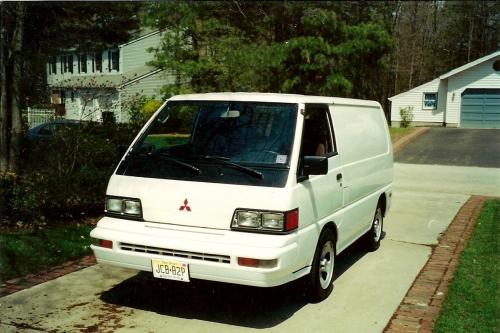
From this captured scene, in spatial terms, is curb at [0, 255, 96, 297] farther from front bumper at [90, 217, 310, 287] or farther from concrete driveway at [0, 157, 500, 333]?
front bumper at [90, 217, 310, 287]

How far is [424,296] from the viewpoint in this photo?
528 cm

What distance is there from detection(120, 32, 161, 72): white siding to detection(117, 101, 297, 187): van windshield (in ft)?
97.3

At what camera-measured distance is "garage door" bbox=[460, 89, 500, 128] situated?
31609 mm

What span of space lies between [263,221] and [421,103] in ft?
108

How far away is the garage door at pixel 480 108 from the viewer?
3161 centimetres

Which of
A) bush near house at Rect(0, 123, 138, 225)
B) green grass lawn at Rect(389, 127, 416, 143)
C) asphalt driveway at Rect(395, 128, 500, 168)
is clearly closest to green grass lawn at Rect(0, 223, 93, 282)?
bush near house at Rect(0, 123, 138, 225)

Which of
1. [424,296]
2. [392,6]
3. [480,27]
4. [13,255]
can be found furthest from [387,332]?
[480,27]

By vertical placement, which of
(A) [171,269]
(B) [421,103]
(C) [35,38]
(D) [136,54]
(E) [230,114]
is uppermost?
(D) [136,54]

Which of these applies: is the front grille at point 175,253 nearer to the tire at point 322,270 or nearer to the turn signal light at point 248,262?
the turn signal light at point 248,262

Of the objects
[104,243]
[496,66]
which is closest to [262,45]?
[104,243]

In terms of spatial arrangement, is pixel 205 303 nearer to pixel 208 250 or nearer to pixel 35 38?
pixel 208 250

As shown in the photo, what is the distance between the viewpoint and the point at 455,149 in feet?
73.3

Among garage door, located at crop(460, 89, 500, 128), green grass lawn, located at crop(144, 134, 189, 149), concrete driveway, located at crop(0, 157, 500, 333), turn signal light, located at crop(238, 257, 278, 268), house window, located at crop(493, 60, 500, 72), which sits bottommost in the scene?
concrete driveway, located at crop(0, 157, 500, 333)

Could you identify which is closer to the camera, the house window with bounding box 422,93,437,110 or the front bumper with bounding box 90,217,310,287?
the front bumper with bounding box 90,217,310,287
